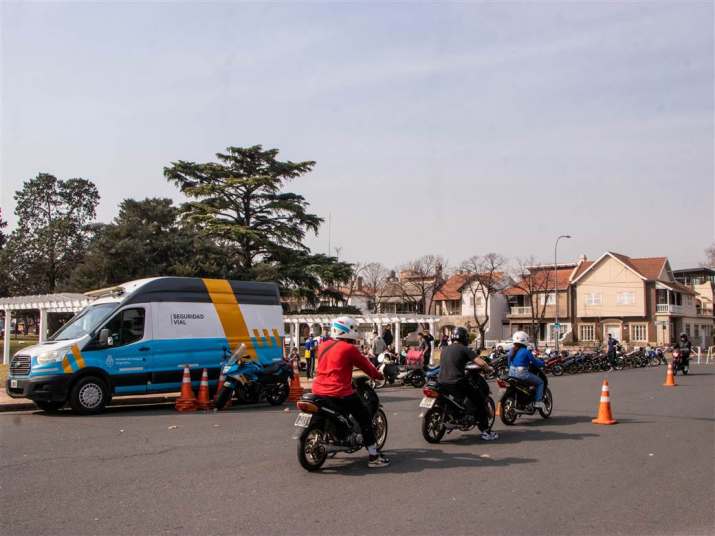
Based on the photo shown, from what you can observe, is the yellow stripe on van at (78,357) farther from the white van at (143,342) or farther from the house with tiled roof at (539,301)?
the house with tiled roof at (539,301)

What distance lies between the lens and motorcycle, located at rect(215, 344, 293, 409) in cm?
1502

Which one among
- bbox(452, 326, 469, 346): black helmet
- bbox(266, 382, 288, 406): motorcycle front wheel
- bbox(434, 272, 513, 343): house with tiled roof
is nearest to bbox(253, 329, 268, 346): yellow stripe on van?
bbox(266, 382, 288, 406): motorcycle front wheel

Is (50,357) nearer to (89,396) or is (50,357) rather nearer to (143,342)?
(89,396)

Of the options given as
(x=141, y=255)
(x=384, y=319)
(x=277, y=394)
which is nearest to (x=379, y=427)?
(x=277, y=394)

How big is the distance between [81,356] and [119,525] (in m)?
8.96

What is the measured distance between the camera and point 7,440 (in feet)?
34.2

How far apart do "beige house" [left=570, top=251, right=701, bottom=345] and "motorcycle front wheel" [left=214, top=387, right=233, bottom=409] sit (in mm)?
59434

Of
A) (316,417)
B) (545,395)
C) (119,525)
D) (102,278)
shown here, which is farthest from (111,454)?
(102,278)

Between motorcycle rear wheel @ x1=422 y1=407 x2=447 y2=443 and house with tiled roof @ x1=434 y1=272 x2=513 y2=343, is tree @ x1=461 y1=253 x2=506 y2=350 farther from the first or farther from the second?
motorcycle rear wheel @ x1=422 y1=407 x2=447 y2=443

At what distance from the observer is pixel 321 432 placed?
8.34 m

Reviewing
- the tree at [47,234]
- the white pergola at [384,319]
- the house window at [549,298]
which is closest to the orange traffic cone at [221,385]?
the white pergola at [384,319]

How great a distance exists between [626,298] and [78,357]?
65272 millimetres

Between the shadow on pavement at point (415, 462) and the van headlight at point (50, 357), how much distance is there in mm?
7389

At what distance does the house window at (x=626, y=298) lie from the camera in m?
70.5
